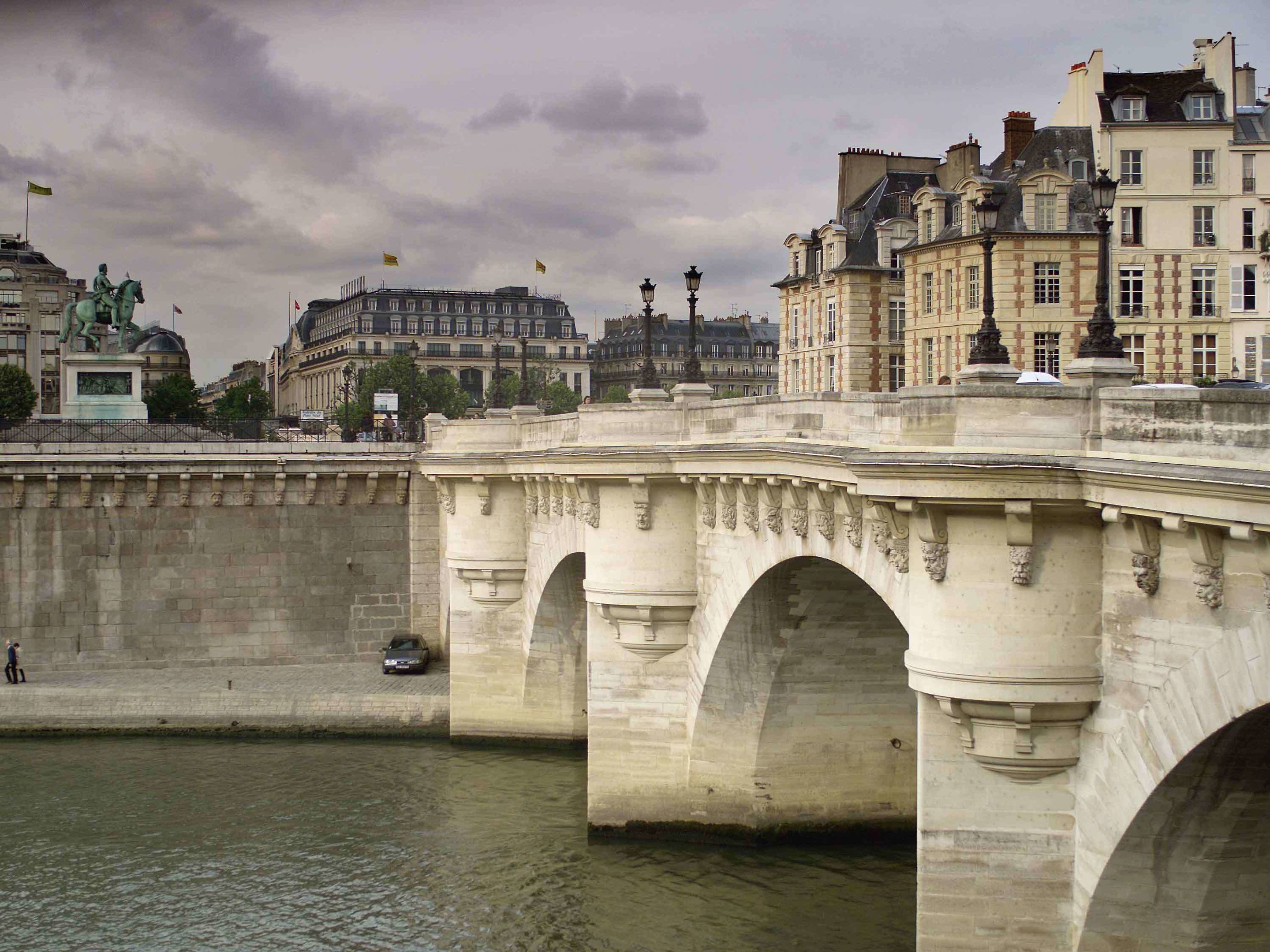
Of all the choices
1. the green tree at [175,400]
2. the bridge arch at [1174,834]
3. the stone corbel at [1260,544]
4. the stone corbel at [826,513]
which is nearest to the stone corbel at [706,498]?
the stone corbel at [826,513]

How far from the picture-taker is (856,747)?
91.7 feet

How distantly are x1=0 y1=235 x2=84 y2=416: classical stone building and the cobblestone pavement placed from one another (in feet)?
249

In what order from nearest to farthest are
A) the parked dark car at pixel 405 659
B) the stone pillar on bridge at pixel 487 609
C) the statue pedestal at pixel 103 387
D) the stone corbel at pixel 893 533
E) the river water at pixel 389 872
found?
the stone corbel at pixel 893 533
the river water at pixel 389 872
the stone pillar on bridge at pixel 487 609
the parked dark car at pixel 405 659
the statue pedestal at pixel 103 387

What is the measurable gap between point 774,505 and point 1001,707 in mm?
7484

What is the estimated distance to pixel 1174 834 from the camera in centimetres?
1496

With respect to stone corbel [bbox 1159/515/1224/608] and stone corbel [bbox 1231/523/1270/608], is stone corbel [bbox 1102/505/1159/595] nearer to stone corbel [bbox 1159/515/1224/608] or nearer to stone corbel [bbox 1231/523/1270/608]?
stone corbel [bbox 1159/515/1224/608]

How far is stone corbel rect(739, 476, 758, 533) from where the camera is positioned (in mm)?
23625

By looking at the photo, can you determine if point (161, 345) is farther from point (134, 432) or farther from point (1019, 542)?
point (1019, 542)

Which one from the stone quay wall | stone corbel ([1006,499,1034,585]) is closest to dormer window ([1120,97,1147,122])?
the stone quay wall

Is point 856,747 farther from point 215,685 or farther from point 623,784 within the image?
point 215,685

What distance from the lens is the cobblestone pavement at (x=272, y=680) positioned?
4312 centimetres

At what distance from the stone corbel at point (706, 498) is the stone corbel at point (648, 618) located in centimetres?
170

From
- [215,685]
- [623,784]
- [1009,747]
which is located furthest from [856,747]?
[215,685]

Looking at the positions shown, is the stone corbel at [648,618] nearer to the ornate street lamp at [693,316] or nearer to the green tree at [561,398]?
the ornate street lamp at [693,316]
